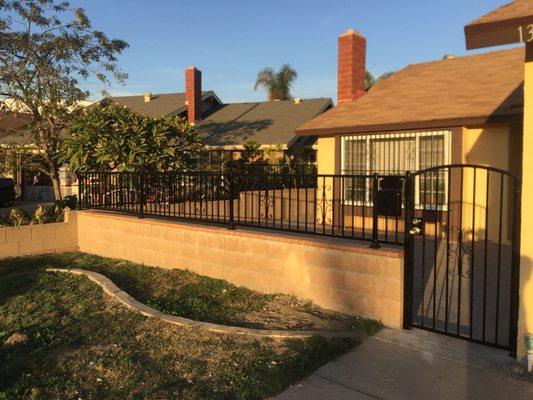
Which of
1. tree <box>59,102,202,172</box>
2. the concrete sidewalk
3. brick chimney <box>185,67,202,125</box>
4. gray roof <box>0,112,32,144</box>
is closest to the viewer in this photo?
the concrete sidewalk

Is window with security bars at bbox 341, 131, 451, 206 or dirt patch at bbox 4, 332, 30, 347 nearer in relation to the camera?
dirt patch at bbox 4, 332, 30, 347

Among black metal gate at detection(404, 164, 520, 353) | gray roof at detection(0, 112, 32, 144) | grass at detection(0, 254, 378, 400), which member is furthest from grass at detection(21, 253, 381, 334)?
gray roof at detection(0, 112, 32, 144)

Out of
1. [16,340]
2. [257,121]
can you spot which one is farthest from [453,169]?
[257,121]

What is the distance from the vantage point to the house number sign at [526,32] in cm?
373

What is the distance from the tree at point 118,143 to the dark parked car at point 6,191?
9463mm

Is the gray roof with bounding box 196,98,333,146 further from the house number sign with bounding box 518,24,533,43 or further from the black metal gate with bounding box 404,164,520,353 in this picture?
the house number sign with bounding box 518,24,533,43

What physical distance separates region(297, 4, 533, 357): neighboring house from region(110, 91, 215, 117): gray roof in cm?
1255

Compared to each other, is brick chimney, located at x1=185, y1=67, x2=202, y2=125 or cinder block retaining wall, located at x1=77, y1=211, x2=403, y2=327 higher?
brick chimney, located at x1=185, y1=67, x2=202, y2=125

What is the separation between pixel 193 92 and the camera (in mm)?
23141

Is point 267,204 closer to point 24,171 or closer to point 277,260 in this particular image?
point 277,260

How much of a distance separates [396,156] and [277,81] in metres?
28.4

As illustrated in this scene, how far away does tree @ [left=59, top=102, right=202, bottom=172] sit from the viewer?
425 inches

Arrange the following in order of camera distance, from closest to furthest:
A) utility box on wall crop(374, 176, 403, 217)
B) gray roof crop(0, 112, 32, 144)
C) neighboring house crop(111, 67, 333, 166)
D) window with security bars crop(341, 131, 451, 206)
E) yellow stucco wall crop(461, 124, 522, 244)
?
utility box on wall crop(374, 176, 403, 217) → yellow stucco wall crop(461, 124, 522, 244) → window with security bars crop(341, 131, 451, 206) → gray roof crop(0, 112, 32, 144) → neighboring house crop(111, 67, 333, 166)

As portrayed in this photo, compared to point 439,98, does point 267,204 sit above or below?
below
